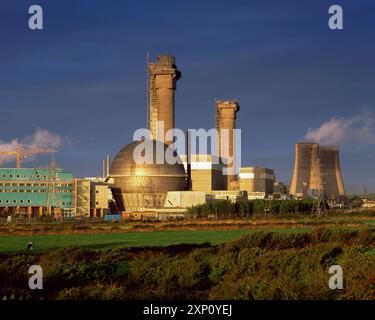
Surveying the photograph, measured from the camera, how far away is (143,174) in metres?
149

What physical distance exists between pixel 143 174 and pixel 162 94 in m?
44.5

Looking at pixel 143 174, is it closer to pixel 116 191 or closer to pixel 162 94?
pixel 116 191

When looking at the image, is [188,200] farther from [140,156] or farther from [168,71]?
[168,71]

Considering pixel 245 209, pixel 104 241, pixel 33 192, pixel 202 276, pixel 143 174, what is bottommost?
pixel 104 241

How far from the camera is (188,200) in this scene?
Answer: 146 metres

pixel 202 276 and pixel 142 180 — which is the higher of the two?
pixel 142 180

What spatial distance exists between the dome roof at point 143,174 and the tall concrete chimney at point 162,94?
97.5 ft

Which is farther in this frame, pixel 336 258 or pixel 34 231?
pixel 34 231

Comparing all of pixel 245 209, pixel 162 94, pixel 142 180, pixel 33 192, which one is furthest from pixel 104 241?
pixel 162 94

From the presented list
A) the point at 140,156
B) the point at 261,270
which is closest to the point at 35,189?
the point at 140,156

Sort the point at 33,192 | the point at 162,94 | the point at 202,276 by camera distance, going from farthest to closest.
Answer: the point at 162,94
the point at 33,192
the point at 202,276

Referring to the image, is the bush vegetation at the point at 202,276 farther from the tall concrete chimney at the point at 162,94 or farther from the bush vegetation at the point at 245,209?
the tall concrete chimney at the point at 162,94

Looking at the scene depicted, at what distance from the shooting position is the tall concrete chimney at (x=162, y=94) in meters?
185
